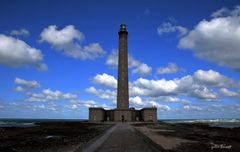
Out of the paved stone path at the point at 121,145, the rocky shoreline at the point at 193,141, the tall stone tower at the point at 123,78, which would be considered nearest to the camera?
the paved stone path at the point at 121,145

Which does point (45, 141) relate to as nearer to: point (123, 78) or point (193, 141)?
point (193, 141)

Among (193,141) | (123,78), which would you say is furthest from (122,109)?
(193,141)

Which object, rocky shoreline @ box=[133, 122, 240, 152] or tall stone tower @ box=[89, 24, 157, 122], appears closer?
rocky shoreline @ box=[133, 122, 240, 152]

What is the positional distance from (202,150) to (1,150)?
38.1ft

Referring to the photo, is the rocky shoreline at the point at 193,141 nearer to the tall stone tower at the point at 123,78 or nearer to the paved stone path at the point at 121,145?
the paved stone path at the point at 121,145

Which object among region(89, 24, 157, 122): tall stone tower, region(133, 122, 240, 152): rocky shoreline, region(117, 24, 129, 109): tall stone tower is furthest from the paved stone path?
region(117, 24, 129, 109): tall stone tower

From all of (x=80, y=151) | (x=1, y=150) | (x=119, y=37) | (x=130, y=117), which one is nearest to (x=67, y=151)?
(x=80, y=151)

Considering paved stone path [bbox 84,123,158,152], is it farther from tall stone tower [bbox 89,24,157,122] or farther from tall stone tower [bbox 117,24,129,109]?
tall stone tower [bbox 117,24,129,109]

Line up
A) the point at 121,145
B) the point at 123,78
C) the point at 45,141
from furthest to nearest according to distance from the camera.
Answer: the point at 123,78 → the point at 45,141 → the point at 121,145

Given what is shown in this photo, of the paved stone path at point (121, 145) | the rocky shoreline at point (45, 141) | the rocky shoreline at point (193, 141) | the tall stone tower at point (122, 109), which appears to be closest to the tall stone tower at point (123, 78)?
the tall stone tower at point (122, 109)

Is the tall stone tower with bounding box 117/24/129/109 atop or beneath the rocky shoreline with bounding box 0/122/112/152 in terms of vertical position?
atop

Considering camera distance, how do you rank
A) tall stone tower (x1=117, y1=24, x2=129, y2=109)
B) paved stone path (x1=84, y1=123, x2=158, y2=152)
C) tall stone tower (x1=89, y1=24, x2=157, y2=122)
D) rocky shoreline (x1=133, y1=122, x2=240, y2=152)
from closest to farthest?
paved stone path (x1=84, y1=123, x2=158, y2=152), rocky shoreline (x1=133, y1=122, x2=240, y2=152), tall stone tower (x1=89, y1=24, x2=157, y2=122), tall stone tower (x1=117, y1=24, x2=129, y2=109)

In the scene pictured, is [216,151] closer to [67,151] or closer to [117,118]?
[67,151]

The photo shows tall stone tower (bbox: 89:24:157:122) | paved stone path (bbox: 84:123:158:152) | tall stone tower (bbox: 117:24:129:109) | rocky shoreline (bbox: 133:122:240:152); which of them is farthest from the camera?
tall stone tower (bbox: 117:24:129:109)
